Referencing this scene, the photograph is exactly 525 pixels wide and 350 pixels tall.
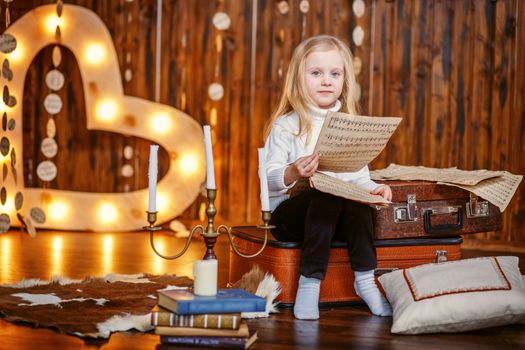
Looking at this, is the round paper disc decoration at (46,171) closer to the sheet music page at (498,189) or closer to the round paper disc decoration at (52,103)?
the round paper disc decoration at (52,103)

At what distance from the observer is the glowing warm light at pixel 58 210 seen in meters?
3.80

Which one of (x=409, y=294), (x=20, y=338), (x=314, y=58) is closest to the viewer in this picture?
(x=20, y=338)

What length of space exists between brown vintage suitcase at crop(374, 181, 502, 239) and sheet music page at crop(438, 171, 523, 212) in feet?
0.22

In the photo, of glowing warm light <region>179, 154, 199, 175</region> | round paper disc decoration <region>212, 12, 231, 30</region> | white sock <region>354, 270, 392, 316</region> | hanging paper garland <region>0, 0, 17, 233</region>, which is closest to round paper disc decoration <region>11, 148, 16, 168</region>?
hanging paper garland <region>0, 0, 17, 233</region>

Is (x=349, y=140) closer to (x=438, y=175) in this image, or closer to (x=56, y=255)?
(x=438, y=175)

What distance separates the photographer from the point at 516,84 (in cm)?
354

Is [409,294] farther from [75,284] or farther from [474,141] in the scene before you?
[474,141]

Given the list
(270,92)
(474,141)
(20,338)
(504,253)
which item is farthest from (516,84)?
(20,338)

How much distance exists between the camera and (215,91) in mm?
3840

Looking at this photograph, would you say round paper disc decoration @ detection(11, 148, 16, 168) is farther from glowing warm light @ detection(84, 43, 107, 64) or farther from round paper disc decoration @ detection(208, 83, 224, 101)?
round paper disc decoration @ detection(208, 83, 224, 101)

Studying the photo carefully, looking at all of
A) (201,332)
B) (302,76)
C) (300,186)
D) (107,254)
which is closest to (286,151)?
(300,186)

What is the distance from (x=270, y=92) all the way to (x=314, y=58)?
5.09 ft

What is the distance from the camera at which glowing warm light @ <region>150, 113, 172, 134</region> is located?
148 inches

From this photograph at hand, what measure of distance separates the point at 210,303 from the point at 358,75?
2.32 m
